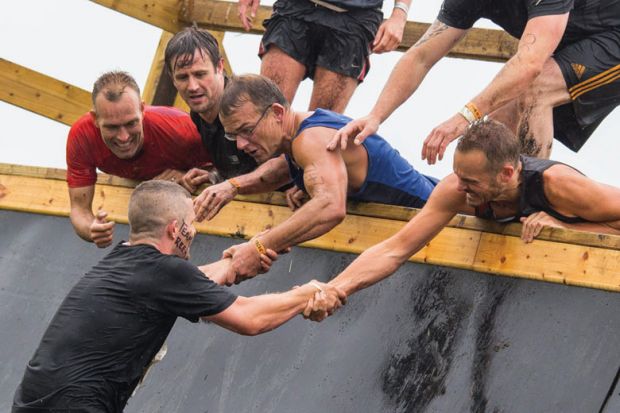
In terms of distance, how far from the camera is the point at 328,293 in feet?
18.9

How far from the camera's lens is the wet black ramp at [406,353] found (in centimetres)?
574

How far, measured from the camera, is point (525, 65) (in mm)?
6301

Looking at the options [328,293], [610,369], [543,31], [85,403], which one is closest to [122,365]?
[85,403]

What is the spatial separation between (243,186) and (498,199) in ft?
4.38

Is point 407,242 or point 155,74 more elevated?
point 407,242

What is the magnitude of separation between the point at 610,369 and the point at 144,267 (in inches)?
70.4

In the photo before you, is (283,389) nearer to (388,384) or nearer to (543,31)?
(388,384)

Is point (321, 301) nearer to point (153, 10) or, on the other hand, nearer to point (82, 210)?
point (82, 210)

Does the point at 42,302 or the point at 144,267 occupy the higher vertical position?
the point at 144,267

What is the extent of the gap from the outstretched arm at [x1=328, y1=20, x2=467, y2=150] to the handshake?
876 millimetres

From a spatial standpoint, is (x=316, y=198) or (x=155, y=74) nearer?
(x=316, y=198)

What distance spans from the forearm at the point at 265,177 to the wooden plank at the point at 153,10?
276cm

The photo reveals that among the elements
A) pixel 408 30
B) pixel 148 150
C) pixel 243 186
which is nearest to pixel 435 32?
pixel 243 186

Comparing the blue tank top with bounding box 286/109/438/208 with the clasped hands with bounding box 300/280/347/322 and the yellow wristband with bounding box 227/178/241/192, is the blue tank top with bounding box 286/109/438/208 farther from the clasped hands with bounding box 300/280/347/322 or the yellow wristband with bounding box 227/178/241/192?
the clasped hands with bounding box 300/280/347/322
